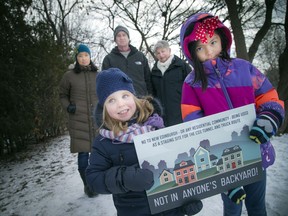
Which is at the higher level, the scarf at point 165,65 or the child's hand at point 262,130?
the scarf at point 165,65

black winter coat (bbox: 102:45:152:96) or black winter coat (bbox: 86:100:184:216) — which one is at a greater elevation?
black winter coat (bbox: 102:45:152:96)

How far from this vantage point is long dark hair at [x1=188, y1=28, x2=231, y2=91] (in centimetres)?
140

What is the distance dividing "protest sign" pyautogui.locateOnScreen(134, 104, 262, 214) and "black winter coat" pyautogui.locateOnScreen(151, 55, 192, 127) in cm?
204

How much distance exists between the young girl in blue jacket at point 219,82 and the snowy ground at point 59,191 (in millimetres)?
1176

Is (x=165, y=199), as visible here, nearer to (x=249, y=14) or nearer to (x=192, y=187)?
(x=192, y=187)

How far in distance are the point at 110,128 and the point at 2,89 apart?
4.83 m

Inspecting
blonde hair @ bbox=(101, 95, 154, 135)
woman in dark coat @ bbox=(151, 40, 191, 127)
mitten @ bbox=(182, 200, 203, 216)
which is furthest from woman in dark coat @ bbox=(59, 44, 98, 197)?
mitten @ bbox=(182, 200, 203, 216)

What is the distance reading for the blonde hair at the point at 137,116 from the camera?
1251mm

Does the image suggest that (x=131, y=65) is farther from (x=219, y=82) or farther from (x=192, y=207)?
(x=192, y=207)

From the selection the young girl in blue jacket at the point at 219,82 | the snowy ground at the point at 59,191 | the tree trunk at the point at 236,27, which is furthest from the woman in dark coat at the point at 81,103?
the tree trunk at the point at 236,27

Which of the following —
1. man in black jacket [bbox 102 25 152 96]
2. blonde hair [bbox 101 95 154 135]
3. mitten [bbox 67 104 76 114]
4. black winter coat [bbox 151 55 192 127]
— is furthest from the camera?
A: black winter coat [bbox 151 55 192 127]

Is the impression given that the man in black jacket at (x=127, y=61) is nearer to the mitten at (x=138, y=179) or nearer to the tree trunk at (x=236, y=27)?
the mitten at (x=138, y=179)

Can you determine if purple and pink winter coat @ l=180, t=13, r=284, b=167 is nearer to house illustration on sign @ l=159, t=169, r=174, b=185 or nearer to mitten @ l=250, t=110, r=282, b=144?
mitten @ l=250, t=110, r=282, b=144

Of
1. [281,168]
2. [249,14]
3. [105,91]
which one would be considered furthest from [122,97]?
[249,14]
